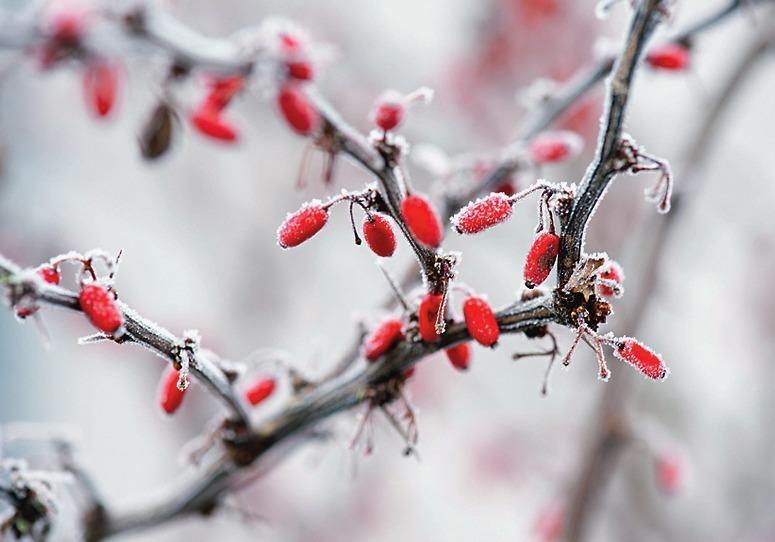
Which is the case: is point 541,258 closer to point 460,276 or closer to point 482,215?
point 482,215

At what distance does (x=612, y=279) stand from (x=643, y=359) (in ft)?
0.29

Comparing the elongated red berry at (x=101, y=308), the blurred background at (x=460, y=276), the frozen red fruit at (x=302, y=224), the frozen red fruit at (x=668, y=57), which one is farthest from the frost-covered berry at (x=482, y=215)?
the blurred background at (x=460, y=276)

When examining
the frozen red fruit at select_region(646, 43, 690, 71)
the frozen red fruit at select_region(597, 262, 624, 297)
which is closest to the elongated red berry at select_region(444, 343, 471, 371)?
the frozen red fruit at select_region(597, 262, 624, 297)

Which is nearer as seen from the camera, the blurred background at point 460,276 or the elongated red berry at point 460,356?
the elongated red berry at point 460,356

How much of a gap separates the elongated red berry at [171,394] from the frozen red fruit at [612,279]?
1.52 ft

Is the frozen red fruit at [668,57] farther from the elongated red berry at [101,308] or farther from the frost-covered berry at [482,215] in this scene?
the elongated red berry at [101,308]

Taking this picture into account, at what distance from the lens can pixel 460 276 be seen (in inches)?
103

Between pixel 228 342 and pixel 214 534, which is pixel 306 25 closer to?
pixel 228 342

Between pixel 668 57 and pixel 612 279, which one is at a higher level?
pixel 668 57

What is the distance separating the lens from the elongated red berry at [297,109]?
109cm

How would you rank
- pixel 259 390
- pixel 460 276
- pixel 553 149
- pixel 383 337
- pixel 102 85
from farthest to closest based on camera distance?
pixel 460 276 < pixel 102 85 < pixel 553 149 < pixel 259 390 < pixel 383 337

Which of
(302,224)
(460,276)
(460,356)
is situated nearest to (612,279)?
(460,356)

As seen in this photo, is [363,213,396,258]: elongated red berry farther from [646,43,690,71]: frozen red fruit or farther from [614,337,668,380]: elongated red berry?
[646,43,690,71]: frozen red fruit

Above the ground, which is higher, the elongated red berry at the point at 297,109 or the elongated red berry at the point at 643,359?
the elongated red berry at the point at 297,109
